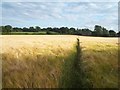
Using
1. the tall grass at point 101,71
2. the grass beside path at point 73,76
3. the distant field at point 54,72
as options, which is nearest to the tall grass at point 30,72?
the distant field at point 54,72

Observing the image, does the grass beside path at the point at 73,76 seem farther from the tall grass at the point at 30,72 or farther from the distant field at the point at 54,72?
the tall grass at the point at 30,72

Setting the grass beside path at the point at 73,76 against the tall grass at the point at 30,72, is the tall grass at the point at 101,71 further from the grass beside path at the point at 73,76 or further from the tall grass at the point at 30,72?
the tall grass at the point at 30,72

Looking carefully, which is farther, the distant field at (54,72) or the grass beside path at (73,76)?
the grass beside path at (73,76)

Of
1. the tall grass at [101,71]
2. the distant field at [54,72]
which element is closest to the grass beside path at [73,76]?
the distant field at [54,72]

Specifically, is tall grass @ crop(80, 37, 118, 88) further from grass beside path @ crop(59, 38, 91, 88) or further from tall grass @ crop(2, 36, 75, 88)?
tall grass @ crop(2, 36, 75, 88)

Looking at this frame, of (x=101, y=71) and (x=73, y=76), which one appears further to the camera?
(x=101, y=71)

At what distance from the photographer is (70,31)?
90125 mm

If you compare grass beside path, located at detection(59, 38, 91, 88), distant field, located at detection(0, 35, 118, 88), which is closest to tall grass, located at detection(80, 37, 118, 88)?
distant field, located at detection(0, 35, 118, 88)

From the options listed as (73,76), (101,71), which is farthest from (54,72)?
(101,71)

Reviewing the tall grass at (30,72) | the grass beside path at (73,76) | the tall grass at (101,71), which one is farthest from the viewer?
the tall grass at (101,71)

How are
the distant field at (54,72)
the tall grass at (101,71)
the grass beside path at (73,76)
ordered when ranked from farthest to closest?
the tall grass at (101,71) < the grass beside path at (73,76) < the distant field at (54,72)

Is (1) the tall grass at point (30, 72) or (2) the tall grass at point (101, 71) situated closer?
(1) the tall grass at point (30, 72)

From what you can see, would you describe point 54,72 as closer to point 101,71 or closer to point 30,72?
point 30,72

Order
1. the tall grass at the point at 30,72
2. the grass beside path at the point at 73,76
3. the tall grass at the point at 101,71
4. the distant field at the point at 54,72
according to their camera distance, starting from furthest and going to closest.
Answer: the tall grass at the point at 101,71 < the grass beside path at the point at 73,76 < the distant field at the point at 54,72 < the tall grass at the point at 30,72
